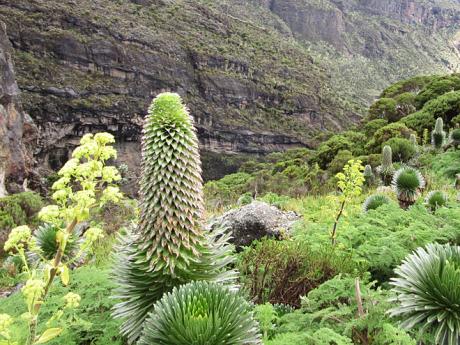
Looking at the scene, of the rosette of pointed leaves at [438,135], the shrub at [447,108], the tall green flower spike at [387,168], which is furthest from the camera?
the shrub at [447,108]

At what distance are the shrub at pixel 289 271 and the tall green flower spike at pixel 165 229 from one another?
134cm

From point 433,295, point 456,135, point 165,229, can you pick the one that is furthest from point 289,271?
point 456,135

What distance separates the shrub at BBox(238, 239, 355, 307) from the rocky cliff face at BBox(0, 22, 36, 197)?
85.1 feet

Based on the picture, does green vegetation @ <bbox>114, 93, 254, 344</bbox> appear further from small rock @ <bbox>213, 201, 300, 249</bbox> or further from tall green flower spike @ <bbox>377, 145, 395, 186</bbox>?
tall green flower spike @ <bbox>377, 145, 395, 186</bbox>

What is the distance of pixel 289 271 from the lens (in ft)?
14.9

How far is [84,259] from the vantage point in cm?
706

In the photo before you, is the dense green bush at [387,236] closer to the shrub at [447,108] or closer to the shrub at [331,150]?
the shrub at [447,108]

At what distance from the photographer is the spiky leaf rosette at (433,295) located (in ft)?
9.36

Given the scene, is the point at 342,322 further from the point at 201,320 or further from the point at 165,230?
the point at 165,230

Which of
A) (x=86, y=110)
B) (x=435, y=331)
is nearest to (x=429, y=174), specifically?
(x=435, y=331)

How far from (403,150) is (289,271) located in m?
14.0

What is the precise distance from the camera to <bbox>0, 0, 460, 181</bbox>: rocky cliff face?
226 feet

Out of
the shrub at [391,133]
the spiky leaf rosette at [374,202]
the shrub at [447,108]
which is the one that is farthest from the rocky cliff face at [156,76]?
the spiky leaf rosette at [374,202]

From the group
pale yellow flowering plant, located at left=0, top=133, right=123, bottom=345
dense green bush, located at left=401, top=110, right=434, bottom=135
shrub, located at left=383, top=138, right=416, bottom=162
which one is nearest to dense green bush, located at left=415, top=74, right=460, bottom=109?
dense green bush, located at left=401, top=110, right=434, bottom=135
